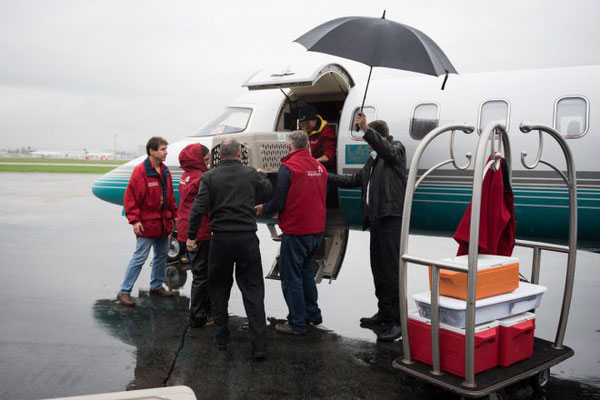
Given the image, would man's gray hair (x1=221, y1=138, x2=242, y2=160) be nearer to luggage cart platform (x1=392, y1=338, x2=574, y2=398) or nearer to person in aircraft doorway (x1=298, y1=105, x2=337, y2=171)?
person in aircraft doorway (x1=298, y1=105, x2=337, y2=171)

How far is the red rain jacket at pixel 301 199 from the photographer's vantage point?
5609 mm

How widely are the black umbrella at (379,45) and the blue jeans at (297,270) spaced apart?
166 cm

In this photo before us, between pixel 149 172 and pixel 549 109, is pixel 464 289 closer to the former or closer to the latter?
pixel 549 109

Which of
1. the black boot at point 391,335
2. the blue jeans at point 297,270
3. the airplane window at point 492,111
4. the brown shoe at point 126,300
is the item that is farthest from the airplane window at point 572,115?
the brown shoe at point 126,300

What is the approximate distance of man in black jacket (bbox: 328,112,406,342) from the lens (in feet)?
18.6

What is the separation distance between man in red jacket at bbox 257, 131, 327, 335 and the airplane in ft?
3.47

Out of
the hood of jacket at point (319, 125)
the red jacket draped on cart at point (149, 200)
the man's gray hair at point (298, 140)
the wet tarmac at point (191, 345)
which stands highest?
the hood of jacket at point (319, 125)

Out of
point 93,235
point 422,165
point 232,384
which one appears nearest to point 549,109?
point 422,165

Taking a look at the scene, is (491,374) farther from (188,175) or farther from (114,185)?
(114,185)

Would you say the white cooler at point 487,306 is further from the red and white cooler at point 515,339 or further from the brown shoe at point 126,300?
the brown shoe at point 126,300

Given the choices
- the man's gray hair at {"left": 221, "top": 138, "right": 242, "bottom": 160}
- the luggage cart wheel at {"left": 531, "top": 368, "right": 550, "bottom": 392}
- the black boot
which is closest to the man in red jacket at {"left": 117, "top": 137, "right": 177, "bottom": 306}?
the man's gray hair at {"left": 221, "top": 138, "right": 242, "bottom": 160}

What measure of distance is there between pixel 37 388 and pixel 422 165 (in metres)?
5.08

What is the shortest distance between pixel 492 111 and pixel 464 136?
0.49 meters

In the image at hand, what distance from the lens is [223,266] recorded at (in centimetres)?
512
